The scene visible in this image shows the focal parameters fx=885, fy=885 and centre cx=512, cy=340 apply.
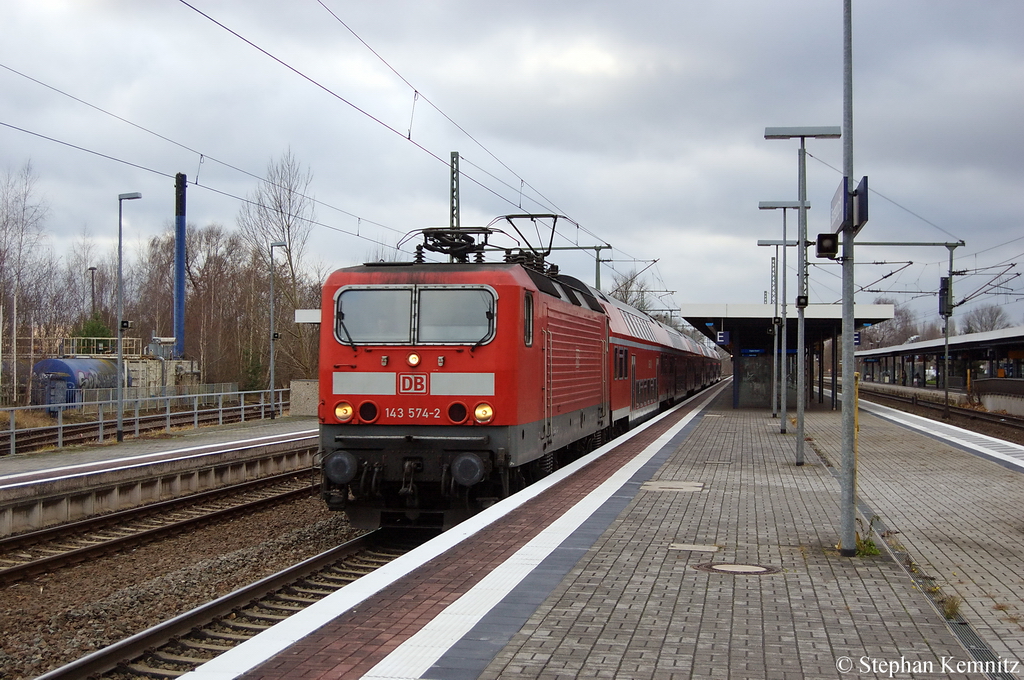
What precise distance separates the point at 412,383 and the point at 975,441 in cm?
1643

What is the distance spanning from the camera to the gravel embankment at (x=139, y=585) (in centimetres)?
714

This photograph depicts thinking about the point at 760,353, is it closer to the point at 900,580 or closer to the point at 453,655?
the point at 900,580

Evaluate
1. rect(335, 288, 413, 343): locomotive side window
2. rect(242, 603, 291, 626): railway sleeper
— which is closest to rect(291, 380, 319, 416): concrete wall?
rect(335, 288, 413, 343): locomotive side window

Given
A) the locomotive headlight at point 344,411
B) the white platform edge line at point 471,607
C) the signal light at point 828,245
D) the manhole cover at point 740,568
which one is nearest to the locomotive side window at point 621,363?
the white platform edge line at point 471,607

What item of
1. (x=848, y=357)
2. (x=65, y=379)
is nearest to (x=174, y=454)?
(x=848, y=357)

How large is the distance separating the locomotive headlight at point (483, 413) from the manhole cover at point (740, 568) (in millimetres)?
3381

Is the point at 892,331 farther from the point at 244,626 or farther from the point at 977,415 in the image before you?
the point at 244,626

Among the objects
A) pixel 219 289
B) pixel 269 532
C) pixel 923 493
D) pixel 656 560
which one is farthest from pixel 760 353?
pixel 219 289

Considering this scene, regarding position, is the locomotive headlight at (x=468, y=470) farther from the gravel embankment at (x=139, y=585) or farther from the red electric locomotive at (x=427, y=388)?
A: the gravel embankment at (x=139, y=585)

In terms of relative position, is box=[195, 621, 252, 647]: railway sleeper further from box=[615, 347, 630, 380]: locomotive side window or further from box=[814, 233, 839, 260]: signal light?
box=[615, 347, 630, 380]: locomotive side window

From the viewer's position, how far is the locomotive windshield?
1027 cm

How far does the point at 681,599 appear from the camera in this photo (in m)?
6.22

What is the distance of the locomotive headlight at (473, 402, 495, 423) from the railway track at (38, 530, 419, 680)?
1.91 metres

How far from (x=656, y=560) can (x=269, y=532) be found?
6667 mm
